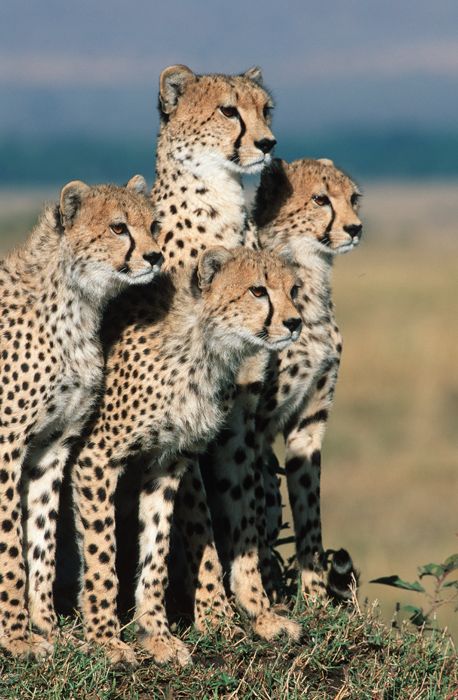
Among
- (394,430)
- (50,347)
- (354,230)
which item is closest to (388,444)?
(394,430)

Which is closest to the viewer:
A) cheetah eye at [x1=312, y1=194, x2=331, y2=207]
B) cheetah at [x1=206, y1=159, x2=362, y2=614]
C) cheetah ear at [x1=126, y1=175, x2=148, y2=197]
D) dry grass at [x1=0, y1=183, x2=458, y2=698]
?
cheetah ear at [x1=126, y1=175, x2=148, y2=197]

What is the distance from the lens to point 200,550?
475 centimetres

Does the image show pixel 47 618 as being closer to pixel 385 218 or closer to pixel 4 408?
pixel 4 408

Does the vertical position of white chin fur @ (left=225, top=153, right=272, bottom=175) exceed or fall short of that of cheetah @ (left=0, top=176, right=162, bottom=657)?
it exceeds it

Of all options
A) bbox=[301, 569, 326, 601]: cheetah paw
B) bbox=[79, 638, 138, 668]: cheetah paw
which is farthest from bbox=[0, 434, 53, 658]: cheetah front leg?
bbox=[301, 569, 326, 601]: cheetah paw

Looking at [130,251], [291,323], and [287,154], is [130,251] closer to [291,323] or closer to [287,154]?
[291,323]

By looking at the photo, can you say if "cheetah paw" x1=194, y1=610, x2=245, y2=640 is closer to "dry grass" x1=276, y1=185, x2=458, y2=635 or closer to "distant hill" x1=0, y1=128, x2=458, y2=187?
"dry grass" x1=276, y1=185, x2=458, y2=635

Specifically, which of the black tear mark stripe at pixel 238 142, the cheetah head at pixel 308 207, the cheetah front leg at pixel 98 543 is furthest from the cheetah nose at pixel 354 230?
the cheetah front leg at pixel 98 543

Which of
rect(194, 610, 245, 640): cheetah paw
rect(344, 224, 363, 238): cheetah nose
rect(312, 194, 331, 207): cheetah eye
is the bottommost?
rect(194, 610, 245, 640): cheetah paw

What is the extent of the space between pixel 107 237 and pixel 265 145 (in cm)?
68

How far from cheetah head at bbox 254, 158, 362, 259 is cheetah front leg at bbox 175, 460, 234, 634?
33.1 inches

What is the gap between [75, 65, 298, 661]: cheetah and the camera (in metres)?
4.77

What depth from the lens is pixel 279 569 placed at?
5344 millimetres

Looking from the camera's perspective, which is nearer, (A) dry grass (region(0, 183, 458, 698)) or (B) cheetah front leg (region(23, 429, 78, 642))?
(B) cheetah front leg (region(23, 429, 78, 642))
